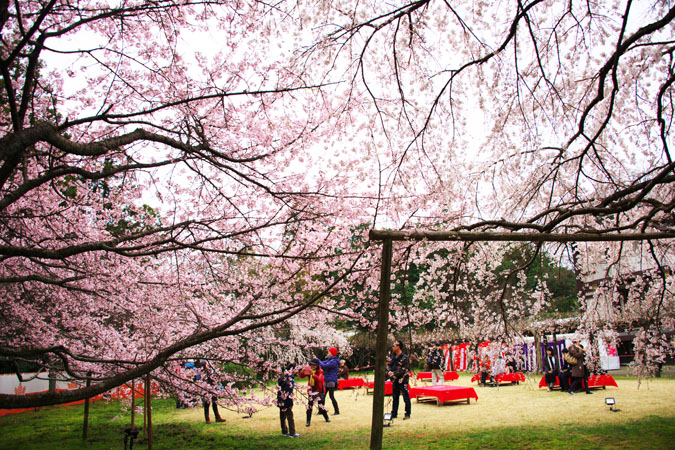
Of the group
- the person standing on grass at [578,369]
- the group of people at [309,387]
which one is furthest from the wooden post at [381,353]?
the person standing on grass at [578,369]

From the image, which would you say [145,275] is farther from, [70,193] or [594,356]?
[594,356]

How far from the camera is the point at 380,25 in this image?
4.09m

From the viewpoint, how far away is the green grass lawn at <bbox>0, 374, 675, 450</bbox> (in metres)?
6.80

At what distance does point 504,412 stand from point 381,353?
→ 26.3ft

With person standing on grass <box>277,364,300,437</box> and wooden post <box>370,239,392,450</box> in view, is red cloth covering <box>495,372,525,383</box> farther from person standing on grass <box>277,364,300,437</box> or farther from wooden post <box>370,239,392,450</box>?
wooden post <box>370,239,392,450</box>

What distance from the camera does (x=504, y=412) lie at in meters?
10.1

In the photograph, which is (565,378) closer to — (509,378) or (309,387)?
(509,378)

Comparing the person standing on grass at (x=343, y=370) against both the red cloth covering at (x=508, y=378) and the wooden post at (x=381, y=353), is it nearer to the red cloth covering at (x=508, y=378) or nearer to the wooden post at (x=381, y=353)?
the red cloth covering at (x=508, y=378)

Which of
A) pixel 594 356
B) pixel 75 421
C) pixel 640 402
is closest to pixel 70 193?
pixel 75 421

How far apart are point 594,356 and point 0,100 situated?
12193 millimetres

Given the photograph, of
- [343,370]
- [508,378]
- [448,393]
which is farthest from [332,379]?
[508,378]

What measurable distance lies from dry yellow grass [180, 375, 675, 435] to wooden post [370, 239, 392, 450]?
3.43 meters

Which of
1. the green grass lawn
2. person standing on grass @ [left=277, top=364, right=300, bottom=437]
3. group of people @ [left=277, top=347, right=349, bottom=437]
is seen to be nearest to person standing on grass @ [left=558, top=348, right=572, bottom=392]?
the green grass lawn

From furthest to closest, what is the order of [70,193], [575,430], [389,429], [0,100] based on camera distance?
1. [70,193]
2. [389,429]
3. [575,430]
4. [0,100]
